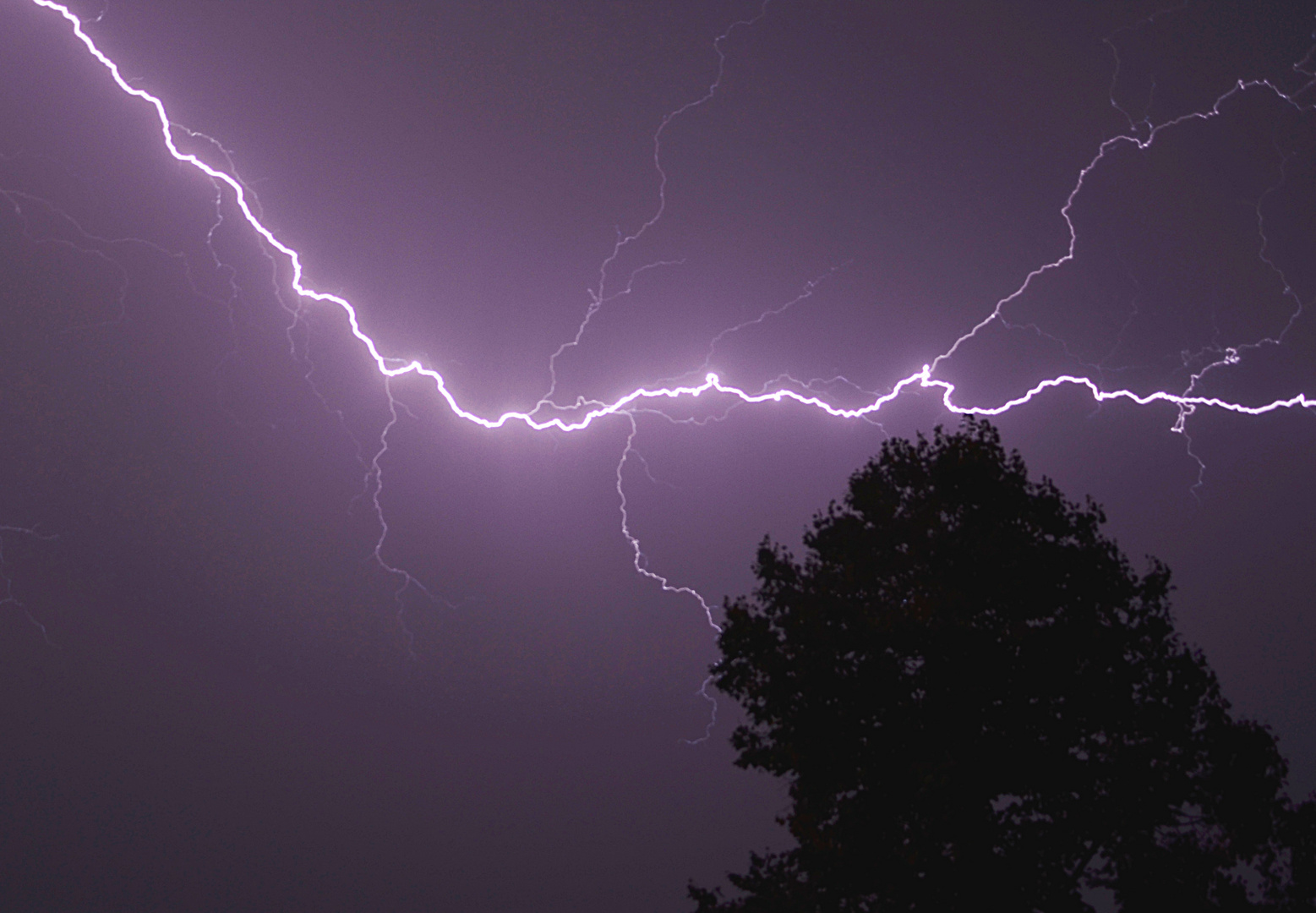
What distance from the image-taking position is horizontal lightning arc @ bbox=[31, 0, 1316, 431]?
13.3 m

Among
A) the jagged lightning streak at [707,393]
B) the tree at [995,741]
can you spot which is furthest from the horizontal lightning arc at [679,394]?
the tree at [995,741]

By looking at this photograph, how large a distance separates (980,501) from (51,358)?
14.4 meters

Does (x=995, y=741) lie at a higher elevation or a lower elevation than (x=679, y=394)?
lower

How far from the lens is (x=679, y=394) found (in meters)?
14.5

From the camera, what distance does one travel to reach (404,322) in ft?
45.6

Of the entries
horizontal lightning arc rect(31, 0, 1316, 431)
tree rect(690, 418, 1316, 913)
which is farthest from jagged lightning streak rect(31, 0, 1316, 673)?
tree rect(690, 418, 1316, 913)

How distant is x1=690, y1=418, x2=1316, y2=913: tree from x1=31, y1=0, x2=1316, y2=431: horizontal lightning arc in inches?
377

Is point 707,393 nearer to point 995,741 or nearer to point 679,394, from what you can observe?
point 679,394

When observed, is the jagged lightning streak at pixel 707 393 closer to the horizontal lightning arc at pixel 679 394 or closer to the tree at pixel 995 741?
the horizontal lightning arc at pixel 679 394

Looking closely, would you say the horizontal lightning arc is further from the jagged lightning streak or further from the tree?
the tree

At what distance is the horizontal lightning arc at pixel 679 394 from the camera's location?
13.3m

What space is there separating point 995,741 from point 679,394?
1061 cm

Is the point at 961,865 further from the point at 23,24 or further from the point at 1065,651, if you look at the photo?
the point at 23,24

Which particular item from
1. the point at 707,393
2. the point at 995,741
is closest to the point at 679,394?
the point at 707,393
